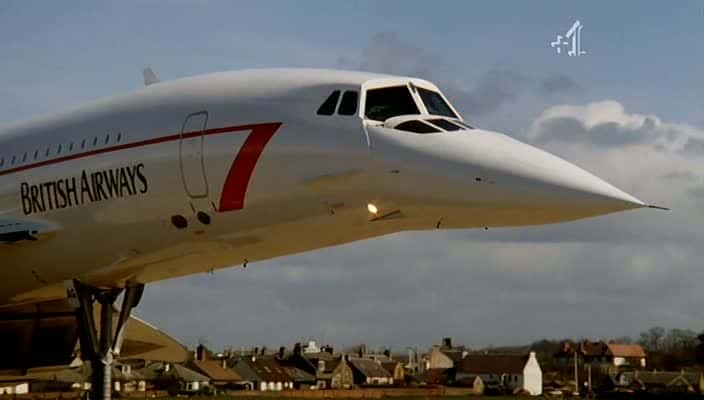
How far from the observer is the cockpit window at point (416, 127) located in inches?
477

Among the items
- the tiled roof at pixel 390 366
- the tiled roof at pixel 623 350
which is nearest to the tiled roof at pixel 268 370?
the tiled roof at pixel 390 366

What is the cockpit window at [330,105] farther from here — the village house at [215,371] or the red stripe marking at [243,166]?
the village house at [215,371]

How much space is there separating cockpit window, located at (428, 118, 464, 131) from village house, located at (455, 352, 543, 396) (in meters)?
56.3

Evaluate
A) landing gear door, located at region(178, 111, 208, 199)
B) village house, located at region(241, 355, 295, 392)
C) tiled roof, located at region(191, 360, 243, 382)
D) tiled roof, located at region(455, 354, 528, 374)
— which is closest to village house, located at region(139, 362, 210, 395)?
tiled roof, located at region(191, 360, 243, 382)

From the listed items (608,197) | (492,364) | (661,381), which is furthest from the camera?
(492,364)

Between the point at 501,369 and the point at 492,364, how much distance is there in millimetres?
2027

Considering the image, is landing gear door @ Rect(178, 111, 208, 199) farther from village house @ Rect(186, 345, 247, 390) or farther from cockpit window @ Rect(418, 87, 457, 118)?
village house @ Rect(186, 345, 247, 390)

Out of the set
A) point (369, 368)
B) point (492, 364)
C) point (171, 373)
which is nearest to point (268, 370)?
point (369, 368)

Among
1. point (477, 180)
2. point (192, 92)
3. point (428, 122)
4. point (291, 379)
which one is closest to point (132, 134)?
point (192, 92)

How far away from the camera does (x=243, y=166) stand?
13.0m

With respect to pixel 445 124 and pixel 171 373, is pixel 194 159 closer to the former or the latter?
pixel 445 124

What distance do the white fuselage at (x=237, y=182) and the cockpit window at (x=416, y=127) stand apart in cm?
12

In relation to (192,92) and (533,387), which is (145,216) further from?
(533,387)

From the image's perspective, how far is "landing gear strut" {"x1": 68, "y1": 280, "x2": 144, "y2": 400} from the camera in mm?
15414
